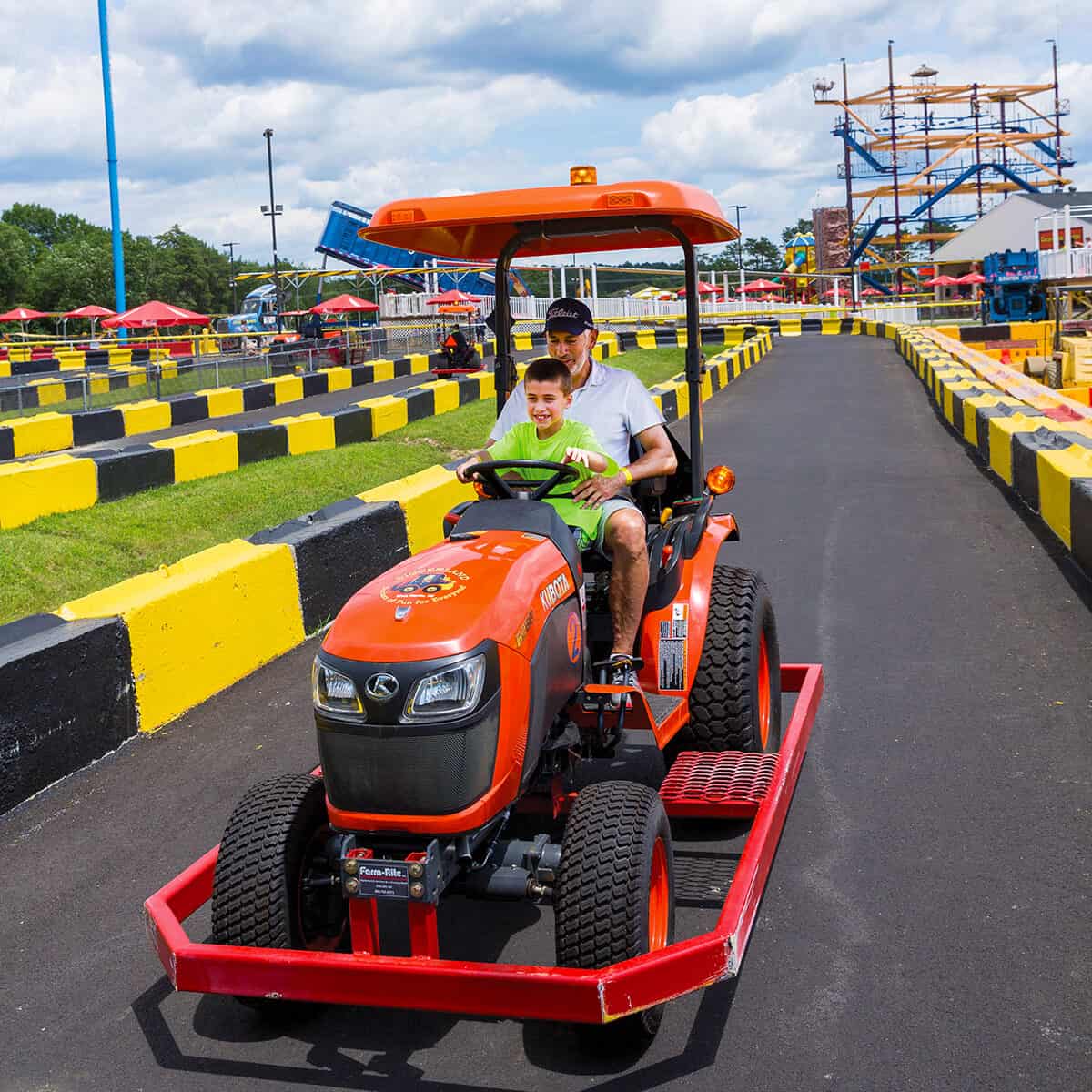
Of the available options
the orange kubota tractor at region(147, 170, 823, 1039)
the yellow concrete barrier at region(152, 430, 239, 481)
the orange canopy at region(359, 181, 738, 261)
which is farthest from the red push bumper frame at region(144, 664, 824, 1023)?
the yellow concrete barrier at region(152, 430, 239, 481)

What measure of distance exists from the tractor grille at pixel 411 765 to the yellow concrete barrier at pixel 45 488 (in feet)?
23.0

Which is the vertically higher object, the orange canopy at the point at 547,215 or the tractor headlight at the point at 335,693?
the orange canopy at the point at 547,215

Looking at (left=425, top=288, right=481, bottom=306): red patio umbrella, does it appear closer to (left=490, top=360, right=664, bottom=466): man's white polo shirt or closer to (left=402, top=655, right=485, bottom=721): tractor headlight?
(left=490, top=360, right=664, bottom=466): man's white polo shirt

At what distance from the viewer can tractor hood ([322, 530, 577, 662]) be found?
3.08 meters

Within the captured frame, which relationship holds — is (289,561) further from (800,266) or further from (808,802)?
(800,266)

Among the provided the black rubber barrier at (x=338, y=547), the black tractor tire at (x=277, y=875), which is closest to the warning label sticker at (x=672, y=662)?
the black tractor tire at (x=277, y=875)

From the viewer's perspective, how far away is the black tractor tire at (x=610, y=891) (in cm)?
298

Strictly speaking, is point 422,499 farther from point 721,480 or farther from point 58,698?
point 721,480

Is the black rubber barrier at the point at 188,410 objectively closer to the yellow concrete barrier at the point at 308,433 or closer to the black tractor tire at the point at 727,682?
the yellow concrete barrier at the point at 308,433

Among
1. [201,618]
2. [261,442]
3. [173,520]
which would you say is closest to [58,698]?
[201,618]

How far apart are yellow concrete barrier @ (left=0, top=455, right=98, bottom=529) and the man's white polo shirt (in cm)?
575

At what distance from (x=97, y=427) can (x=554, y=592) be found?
14.9m

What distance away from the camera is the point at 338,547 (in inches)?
287

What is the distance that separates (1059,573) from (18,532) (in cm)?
665
